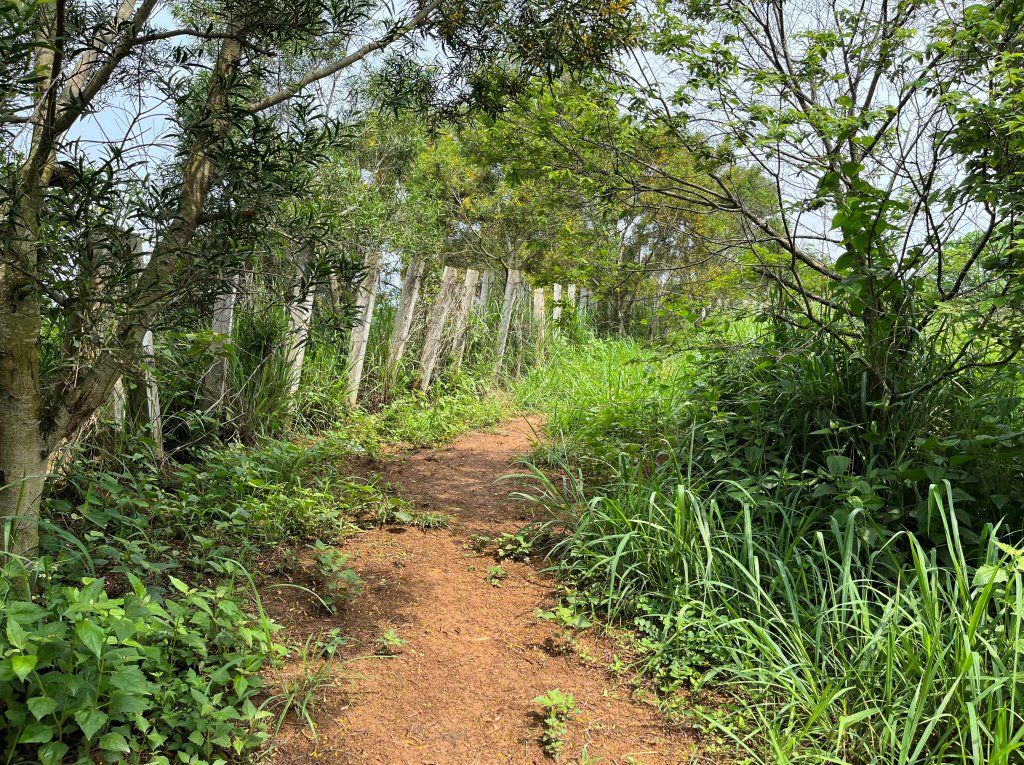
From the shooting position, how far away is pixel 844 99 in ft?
10.3

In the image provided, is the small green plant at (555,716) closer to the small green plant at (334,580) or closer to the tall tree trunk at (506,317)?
the small green plant at (334,580)

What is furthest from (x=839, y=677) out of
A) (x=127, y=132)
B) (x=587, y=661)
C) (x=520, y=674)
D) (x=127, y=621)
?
(x=127, y=132)

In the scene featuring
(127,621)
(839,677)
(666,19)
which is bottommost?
(839,677)

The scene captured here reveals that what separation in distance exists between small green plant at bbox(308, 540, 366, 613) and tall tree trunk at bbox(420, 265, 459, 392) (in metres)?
3.42

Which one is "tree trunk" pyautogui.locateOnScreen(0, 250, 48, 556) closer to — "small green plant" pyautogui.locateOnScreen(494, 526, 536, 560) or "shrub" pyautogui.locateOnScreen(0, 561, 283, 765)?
"shrub" pyautogui.locateOnScreen(0, 561, 283, 765)

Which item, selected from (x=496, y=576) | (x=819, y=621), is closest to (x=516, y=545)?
(x=496, y=576)

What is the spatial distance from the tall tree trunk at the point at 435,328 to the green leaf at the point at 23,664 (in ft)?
16.0

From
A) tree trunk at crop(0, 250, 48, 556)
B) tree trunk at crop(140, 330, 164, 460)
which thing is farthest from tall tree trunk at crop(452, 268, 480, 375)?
tree trunk at crop(0, 250, 48, 556)

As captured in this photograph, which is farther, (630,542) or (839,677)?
(630,542)

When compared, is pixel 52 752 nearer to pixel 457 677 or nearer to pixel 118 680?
pixel 118 680

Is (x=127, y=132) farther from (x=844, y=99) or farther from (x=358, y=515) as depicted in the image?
(x=844, y=99)

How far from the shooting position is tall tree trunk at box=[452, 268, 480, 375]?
22.4 ft

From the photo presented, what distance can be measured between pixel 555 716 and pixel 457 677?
440 millimetres

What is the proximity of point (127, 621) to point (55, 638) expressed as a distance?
184mm
